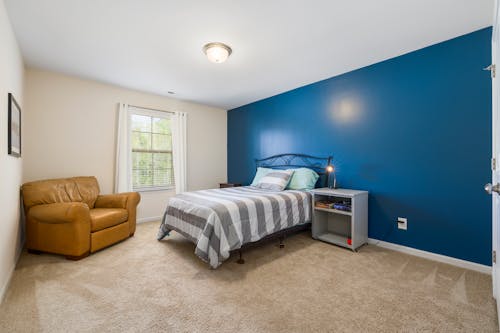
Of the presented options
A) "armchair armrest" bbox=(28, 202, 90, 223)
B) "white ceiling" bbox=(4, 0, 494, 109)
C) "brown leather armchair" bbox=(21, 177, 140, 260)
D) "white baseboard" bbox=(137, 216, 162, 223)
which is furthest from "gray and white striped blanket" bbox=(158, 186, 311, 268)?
"white ceiling" bbox=(4, 0, 494, 109)

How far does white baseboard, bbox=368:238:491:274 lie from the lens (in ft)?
7.22

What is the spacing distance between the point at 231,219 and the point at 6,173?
80.5 inches

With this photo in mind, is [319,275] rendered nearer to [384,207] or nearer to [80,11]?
[384,207]

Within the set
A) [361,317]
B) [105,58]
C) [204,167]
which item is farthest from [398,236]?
[105,58]

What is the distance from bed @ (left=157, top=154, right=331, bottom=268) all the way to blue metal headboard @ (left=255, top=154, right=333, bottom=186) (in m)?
0.60

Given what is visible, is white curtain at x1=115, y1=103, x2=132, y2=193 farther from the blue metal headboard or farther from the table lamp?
the table lamp

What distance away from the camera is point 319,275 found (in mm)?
2146

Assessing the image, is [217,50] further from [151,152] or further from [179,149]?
[151,152]

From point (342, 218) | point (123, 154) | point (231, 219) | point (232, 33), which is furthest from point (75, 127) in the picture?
point (342, 218)

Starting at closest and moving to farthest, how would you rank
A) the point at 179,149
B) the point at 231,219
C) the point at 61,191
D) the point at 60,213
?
the point at 231,219
the point at 60,213
the point at 61,191
the point at 179,149

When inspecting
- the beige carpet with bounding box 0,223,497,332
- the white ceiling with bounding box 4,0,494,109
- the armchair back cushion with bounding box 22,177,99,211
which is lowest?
the beige carpet with bounding box 0,223,497,332

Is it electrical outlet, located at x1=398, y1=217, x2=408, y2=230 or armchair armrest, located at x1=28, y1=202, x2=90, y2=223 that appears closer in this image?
armchair armrest, located at x1=28, y1=202, x2=90, y2=223

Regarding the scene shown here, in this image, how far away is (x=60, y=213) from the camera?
7.91ft

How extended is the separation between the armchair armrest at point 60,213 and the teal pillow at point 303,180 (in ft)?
8.93
